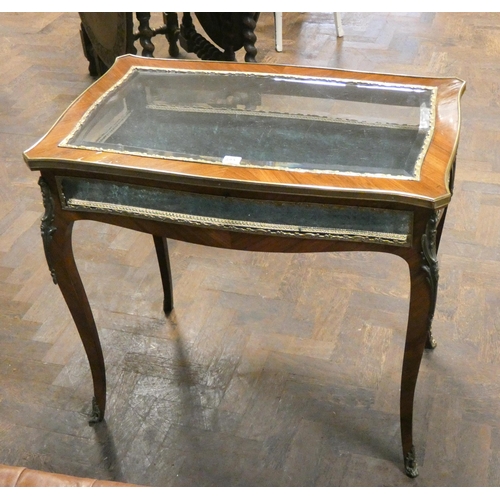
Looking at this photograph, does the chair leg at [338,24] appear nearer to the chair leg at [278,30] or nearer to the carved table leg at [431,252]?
the chair leg at [278,30]

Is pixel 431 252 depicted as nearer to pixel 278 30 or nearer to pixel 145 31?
pixel 145 31

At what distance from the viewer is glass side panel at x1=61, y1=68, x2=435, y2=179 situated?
1323 mm

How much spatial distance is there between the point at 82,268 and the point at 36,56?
2.16 m

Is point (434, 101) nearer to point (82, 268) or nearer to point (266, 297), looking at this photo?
point (266, 297)

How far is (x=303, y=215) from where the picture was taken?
4.20 ft

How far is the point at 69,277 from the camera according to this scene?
154cm

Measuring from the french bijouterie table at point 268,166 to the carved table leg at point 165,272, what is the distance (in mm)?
433

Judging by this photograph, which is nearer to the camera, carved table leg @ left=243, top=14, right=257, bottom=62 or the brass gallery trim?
the brass gallery trim

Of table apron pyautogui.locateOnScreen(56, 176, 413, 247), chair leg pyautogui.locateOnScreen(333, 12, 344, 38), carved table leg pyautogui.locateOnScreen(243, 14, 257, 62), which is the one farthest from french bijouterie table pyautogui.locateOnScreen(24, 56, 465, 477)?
chair leg pyautogui.locateOnScreen(333, 12, 344, 38)

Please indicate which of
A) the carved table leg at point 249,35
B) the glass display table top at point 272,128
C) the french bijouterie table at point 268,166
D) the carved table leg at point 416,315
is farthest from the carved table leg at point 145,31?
the carved table leg at point 416,315

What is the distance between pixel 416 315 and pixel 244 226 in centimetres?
42

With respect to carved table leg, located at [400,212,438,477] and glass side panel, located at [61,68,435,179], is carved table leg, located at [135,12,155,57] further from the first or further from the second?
carved table leg, located at [400,212,438,477]

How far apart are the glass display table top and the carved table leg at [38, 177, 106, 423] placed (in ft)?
0.46

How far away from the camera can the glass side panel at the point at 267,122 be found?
4.34 ft
